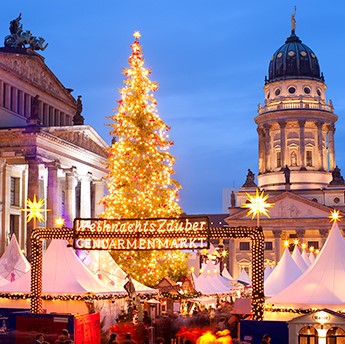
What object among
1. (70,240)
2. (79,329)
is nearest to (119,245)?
(70,240)

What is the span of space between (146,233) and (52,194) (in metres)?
34.8

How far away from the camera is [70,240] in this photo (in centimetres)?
2711

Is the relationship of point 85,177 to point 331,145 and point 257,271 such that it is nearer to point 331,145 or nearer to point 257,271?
point 257,271

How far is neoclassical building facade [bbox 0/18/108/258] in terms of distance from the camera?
191 ft

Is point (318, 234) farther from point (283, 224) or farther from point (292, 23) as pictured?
point (292, 23)

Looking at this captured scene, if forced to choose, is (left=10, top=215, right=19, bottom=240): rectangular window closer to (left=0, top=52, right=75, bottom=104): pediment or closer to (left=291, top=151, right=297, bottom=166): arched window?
(left=0, top=52, right=75, bottom=104): pediment

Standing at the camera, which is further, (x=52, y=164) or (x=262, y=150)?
(x=262, y=150)

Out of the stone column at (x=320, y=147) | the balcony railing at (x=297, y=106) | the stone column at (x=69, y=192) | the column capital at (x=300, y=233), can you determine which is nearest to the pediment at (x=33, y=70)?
the stone column at (x=69, y=192)

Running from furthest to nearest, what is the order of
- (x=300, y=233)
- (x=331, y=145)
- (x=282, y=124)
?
(x=331, y=145), (x=282, y=124), (x=300, y=233)

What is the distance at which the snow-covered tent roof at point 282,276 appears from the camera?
37438mm

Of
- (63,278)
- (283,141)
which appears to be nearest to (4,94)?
(63,278)

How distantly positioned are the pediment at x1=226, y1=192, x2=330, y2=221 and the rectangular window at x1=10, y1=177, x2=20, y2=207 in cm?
3912

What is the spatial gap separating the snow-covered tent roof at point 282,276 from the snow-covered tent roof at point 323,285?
10113 millimetres

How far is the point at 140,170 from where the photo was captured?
36938 millimetres
